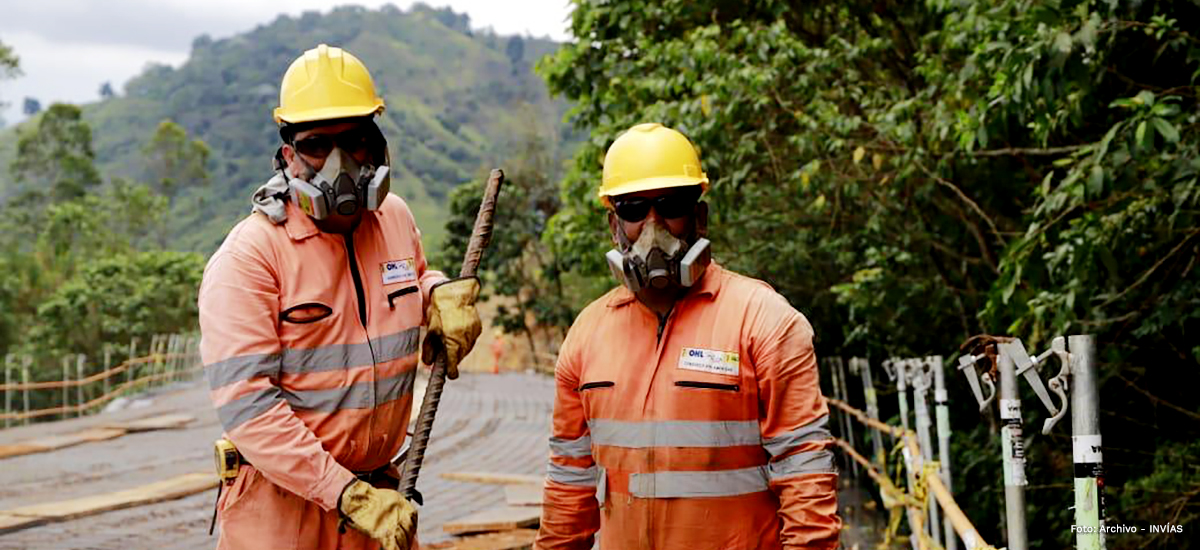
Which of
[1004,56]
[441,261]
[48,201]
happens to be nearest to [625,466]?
[1004,56]

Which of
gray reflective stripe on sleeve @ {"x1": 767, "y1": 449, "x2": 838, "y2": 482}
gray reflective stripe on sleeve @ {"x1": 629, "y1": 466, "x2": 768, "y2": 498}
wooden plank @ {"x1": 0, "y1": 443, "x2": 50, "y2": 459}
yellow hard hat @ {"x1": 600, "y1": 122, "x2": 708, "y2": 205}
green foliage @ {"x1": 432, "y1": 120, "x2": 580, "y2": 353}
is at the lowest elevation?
wooden plank @ {"x1": 0, "y1": 443, "x2": 50, "y2": 459}

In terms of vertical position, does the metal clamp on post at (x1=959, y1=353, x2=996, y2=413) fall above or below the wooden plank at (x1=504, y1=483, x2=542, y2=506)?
above

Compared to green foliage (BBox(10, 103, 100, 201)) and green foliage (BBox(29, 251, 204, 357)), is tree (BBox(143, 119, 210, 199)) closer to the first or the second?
green foliage (BBox(10, 103, 100, 201))

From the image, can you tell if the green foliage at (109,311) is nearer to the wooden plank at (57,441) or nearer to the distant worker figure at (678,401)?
the wooden plank at (57,441)

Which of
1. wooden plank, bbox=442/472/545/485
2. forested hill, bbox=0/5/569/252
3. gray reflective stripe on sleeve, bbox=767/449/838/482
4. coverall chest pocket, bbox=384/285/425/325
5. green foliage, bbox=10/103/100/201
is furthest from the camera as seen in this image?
forested hill, bbox=0/5/569/252

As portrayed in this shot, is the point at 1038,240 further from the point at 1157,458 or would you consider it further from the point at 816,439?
the point at 816,439

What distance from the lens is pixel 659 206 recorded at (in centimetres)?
357

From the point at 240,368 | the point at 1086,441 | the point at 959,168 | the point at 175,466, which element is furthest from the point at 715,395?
the point at 175,466

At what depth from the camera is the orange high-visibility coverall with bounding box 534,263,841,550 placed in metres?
3.31

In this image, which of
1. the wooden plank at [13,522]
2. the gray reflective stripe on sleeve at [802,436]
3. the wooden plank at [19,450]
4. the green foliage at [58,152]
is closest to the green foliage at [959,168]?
the gray reflective stripe on sleeve at [802,436]

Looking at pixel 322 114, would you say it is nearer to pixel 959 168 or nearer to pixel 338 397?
pixel 338 397

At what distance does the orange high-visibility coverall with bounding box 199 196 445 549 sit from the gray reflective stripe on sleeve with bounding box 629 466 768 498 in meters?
0.90

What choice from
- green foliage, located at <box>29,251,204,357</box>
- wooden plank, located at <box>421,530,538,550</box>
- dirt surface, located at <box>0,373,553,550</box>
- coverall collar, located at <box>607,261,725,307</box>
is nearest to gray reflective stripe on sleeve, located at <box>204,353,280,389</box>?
coverall collar, located at <box>607,261,725,307</box>

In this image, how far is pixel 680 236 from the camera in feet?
11.7
